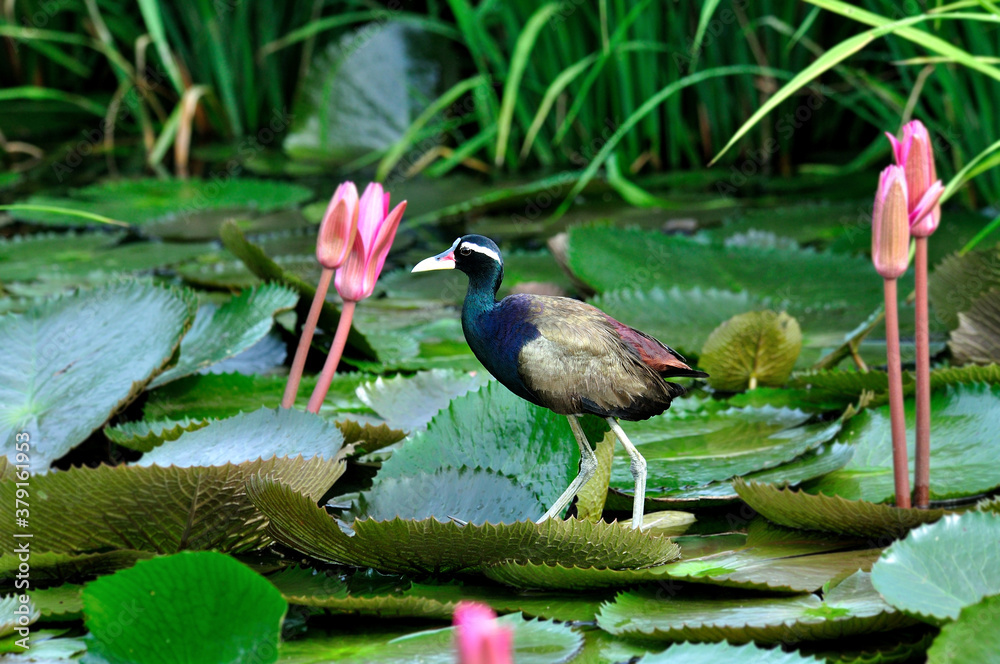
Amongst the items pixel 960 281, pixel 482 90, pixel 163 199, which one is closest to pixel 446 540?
pixel 960 281

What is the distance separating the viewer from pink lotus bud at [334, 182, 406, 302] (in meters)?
1.58

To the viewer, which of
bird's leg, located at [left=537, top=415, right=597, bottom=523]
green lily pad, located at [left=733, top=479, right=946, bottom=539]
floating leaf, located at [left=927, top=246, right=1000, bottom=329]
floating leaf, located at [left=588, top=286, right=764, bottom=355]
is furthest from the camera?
floating leaf, located at [left=588, top=286, right=764, bottom=355]

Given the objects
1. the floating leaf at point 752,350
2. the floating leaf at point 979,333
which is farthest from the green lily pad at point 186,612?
the floating leaf at point 979,333

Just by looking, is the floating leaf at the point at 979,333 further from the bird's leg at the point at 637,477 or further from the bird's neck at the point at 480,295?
the bird's neck at the point at 480,295

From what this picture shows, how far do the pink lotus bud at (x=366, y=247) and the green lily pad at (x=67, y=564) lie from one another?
0.53 metres

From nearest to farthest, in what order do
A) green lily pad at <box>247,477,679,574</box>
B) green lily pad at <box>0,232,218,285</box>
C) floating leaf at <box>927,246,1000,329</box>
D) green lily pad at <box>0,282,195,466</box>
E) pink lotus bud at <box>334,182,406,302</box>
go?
green lily pad at <box>247,477,679,574</box>, pink lotus bud at <box>334,182,406,302</box>, green lily pad at <box>0,282,195,466</box>, floating leaf at <box>927,246,1000,329</box>, green lily pad at <box>0,232,218,285</box>

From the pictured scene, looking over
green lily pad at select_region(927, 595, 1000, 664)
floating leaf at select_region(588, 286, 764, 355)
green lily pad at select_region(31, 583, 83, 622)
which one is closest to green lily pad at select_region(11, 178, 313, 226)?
floating leaf at select_region(588, 286, 764, 355)

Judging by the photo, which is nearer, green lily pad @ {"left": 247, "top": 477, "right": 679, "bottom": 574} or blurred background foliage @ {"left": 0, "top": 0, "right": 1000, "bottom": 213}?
green lily pad @ {"left": 247, "top": 477, "right": 679, "bottom": 574}

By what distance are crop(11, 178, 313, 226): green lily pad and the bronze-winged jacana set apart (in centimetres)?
265

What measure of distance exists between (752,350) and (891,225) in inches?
26.6

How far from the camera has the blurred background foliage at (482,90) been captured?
394 cm

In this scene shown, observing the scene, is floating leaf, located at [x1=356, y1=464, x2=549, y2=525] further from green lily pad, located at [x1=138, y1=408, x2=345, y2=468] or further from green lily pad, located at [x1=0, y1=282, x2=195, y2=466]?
green lily pad, located at [x1=0, y1=282, x2=195, y2=466]

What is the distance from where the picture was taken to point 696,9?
434cm

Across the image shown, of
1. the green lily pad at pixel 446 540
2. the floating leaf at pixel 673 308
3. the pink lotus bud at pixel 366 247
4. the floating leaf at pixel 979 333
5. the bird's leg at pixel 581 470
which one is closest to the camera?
the green lily pad at pixel 446 540
